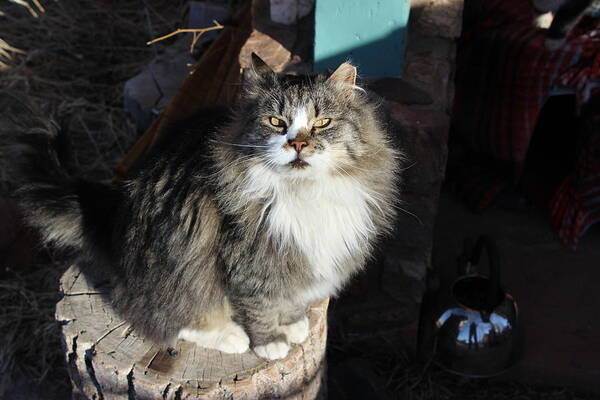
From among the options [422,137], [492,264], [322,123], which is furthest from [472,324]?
[322,123]

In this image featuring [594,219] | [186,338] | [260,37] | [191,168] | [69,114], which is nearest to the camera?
[191,168]

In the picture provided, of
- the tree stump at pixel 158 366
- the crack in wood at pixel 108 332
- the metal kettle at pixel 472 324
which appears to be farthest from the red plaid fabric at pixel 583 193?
the crack in wood at pixel 108 332

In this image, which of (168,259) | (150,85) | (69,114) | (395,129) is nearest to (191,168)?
(168,259)

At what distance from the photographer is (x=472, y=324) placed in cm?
222

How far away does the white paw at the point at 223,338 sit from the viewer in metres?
1.68

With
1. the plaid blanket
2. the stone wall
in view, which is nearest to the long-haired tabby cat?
the stone wall

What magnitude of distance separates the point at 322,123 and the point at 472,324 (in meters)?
1.19

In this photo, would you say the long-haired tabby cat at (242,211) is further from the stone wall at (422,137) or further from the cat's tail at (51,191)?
the stone wall at (422,137)

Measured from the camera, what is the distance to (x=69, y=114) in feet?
11.8

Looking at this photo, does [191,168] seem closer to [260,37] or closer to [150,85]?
[260,37]

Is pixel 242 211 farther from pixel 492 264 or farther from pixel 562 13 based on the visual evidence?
pixel 562 13

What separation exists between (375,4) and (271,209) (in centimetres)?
92

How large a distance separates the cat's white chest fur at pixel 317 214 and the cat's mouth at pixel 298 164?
0.20 ft

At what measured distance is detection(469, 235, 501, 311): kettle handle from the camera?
2098 millimetres
